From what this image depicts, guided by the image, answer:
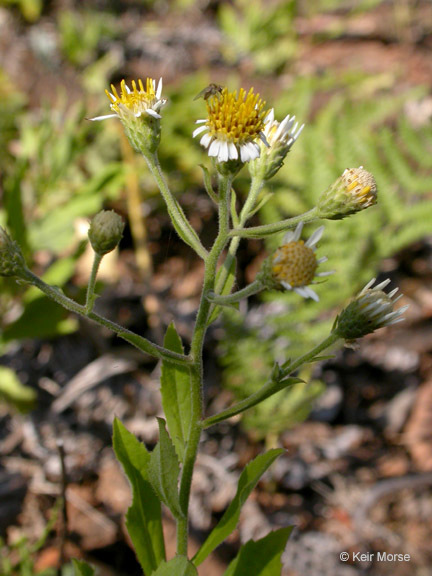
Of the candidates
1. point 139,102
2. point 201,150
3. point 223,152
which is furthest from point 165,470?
point 201,150

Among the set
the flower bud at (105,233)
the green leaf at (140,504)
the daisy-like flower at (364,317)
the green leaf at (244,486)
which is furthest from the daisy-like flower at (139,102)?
the green leaf at (244,486)

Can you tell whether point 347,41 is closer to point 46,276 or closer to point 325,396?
point 325,396

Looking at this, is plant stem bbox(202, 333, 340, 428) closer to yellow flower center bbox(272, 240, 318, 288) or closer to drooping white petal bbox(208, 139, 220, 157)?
yellow flower center bbox(272, 240, 318, 288)

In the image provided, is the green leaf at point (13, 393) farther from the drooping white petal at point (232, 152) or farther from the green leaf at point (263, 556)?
the drooping white petal at point (232, 152)

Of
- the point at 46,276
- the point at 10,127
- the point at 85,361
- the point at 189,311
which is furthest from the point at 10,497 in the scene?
the point at 10,127

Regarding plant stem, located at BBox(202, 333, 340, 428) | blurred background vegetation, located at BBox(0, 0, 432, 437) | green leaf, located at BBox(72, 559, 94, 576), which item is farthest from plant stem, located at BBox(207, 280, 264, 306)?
blurred background vegetation, located at BBox(0, 0, 432, 437)
